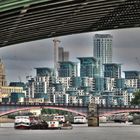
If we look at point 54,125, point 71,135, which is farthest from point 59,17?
point 54,125

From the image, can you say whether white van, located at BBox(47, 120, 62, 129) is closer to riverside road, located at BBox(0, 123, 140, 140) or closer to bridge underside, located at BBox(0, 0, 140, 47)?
riverside road, located at BBox(0, 123, 140, 140)

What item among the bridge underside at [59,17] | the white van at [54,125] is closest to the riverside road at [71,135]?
the white van at [54,125]

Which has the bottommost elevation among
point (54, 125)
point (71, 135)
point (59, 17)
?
point (71, 135)

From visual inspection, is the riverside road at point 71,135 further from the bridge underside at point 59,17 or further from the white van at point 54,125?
the bridge underside at point 59,17

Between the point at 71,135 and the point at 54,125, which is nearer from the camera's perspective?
the point at 71,135

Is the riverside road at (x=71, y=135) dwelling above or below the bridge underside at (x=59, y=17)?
below

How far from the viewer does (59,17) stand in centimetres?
4919

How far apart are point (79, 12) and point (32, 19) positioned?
3687 millimetres

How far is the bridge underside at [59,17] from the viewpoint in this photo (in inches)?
1614

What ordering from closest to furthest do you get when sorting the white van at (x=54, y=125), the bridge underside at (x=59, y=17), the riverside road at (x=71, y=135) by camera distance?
the bridge underside at (x=59, y=17) → the riverside road at (x=71, y=135) → the white van at (x=54, y=125)

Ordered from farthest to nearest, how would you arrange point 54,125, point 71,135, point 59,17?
point 54,125 → point 71,135 → point 59,17

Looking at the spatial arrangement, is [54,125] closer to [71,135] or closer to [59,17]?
[71,135]

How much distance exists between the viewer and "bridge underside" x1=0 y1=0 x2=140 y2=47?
4100 centimetres

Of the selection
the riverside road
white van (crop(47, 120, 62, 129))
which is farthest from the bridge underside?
white van (crop(47, 120, 62, 129))
